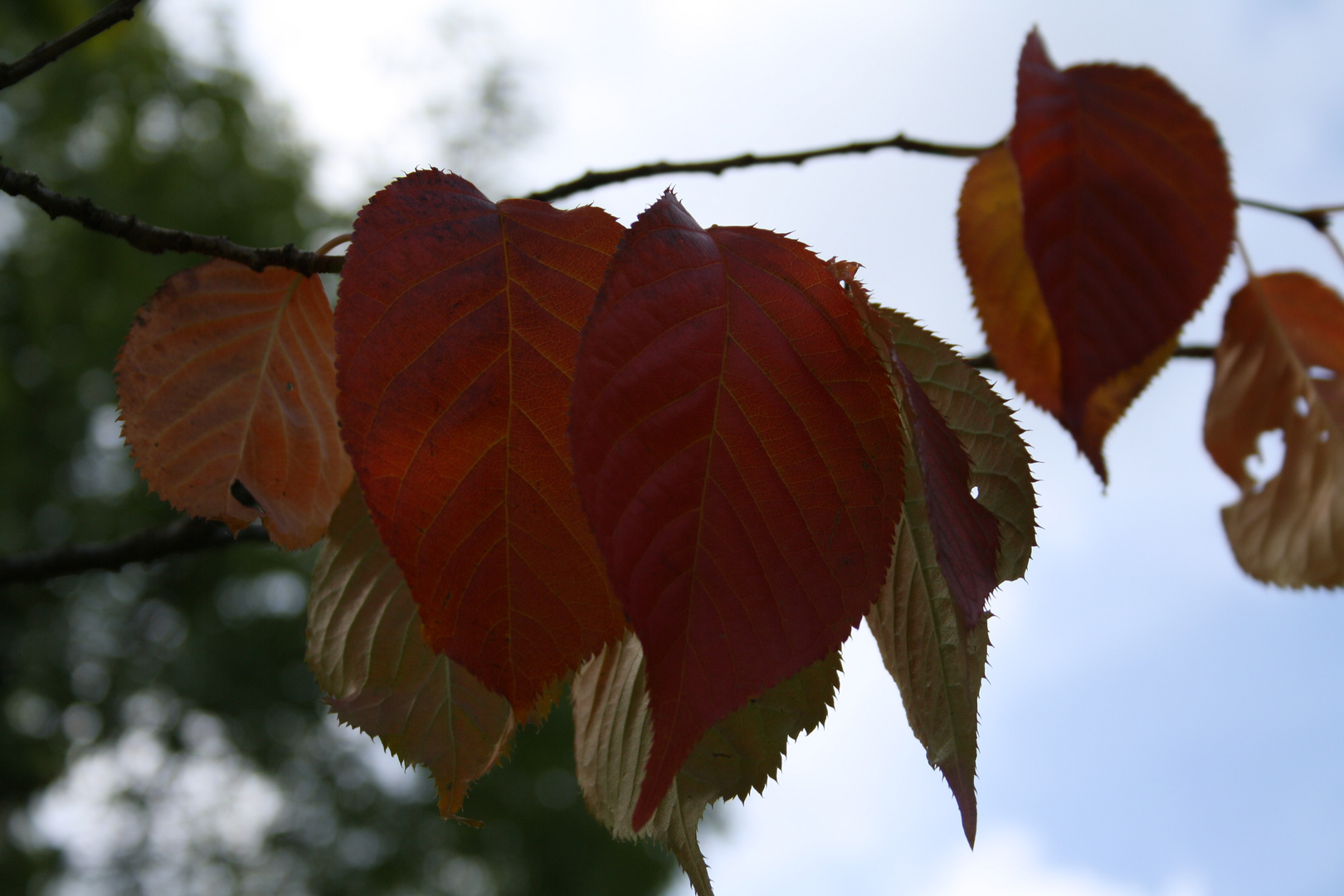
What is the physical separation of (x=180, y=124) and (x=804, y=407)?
21.8 feet

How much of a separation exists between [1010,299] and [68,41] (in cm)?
51

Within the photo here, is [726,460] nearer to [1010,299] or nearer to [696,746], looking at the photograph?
[696,746]

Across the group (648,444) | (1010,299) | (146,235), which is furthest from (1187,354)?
(146,235)

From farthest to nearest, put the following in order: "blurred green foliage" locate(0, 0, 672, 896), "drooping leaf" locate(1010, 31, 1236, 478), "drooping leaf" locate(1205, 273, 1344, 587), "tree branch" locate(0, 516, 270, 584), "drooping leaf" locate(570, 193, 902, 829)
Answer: "blurred green foliage" locate(0, 0, 672, 896) → "tree branch" locate(0, 516, 270, 584) → "drooping leaf" locate(1205, 273, 1344, 587) → "drooping leaf" locate(1010, 31, 1236, 478) → "drooping leaf" locate(570, 193, 902, 829)

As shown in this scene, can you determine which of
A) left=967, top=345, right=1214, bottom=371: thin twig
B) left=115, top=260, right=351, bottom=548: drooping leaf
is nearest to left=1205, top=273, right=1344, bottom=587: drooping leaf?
left=967, top=345, right=1214, bottom=371: thin twig

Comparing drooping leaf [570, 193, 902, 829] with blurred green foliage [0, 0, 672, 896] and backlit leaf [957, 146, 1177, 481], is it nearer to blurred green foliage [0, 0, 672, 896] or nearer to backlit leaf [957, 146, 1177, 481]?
backlit leaf [957, 146, 1177, 481]

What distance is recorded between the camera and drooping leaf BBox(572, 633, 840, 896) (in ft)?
1.24

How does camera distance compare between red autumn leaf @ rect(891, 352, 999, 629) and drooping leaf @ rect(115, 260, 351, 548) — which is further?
drooping leaf @ rect(115, 260, 351, 548)

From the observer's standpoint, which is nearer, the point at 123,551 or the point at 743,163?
the point at 743,163

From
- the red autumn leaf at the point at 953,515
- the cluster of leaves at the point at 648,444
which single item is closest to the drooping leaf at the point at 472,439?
the cluster of leaves at the point at 648,444

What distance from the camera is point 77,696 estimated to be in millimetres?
6730

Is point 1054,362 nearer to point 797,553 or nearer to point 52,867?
point 797,553

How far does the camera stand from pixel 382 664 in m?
0.45

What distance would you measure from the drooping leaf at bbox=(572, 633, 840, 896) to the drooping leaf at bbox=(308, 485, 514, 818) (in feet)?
0.16
